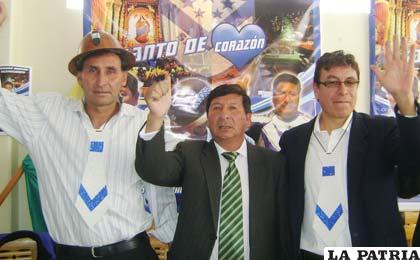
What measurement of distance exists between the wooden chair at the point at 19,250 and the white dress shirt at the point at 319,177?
1674 millimetres

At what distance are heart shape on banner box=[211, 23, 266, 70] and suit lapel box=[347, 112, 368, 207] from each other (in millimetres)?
1737

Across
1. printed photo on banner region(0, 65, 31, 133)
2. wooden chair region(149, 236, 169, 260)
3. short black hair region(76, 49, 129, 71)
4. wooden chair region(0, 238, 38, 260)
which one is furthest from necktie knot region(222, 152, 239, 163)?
printed photo on banner region(0, 65, 31, 133)

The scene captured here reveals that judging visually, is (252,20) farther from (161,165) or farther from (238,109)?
(161,165)

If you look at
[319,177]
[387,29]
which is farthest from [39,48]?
[387,29]

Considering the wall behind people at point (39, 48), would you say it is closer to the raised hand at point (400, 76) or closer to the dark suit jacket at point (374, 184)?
the dark suit jacket at point (374, 184)

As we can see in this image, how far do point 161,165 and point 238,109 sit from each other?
51cm

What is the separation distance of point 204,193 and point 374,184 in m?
0.76

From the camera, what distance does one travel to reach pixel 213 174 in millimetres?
1744

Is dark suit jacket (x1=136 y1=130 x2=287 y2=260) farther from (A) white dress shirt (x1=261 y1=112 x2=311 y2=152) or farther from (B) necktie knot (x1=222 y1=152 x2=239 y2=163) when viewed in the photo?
(A) white dress shirt (x1=261 y1=112 x2=311 y2=152)

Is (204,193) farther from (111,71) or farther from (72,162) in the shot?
(111,71)

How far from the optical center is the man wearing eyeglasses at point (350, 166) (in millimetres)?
1554

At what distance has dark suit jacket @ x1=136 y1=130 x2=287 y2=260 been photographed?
1.60m

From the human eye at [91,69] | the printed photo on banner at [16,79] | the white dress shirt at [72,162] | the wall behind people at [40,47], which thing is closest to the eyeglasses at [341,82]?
the white dress shirt at [72,162]

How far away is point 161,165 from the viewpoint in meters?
1.60
